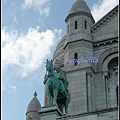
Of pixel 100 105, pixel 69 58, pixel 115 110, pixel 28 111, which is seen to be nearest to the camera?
pixel 115 110

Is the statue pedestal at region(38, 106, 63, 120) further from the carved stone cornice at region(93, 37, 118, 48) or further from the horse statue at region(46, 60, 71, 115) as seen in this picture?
the carved stone cornice at region(93, 37, 118, 48)

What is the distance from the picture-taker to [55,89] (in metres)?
22.9

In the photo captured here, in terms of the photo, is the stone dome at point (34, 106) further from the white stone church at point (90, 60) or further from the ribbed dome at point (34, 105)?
the white stone church at point (90, 60)

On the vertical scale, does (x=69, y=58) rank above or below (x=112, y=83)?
above

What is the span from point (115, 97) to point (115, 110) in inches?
265

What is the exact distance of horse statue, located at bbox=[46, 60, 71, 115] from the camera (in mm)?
22906

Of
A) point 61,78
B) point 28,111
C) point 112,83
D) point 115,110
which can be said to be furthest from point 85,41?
point 28,111

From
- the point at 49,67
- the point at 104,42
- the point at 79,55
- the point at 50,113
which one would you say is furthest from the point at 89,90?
the point at 50,113

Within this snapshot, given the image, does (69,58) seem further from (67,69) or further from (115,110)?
(115,110)

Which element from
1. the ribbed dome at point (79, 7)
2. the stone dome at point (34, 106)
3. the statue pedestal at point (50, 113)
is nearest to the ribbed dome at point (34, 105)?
the stone dome at point (34, 106)

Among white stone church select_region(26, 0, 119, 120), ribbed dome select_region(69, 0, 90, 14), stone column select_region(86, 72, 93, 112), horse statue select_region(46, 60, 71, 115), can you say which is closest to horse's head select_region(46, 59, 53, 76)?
horse statue select_region(46, 60, 71, 115)

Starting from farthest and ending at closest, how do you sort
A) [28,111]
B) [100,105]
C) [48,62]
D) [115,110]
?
1. [28,111]
2. [100,105]
3. [48,62]
4. [115,110]

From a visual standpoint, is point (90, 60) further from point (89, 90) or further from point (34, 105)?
point (34, 105)

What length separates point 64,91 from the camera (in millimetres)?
23297
